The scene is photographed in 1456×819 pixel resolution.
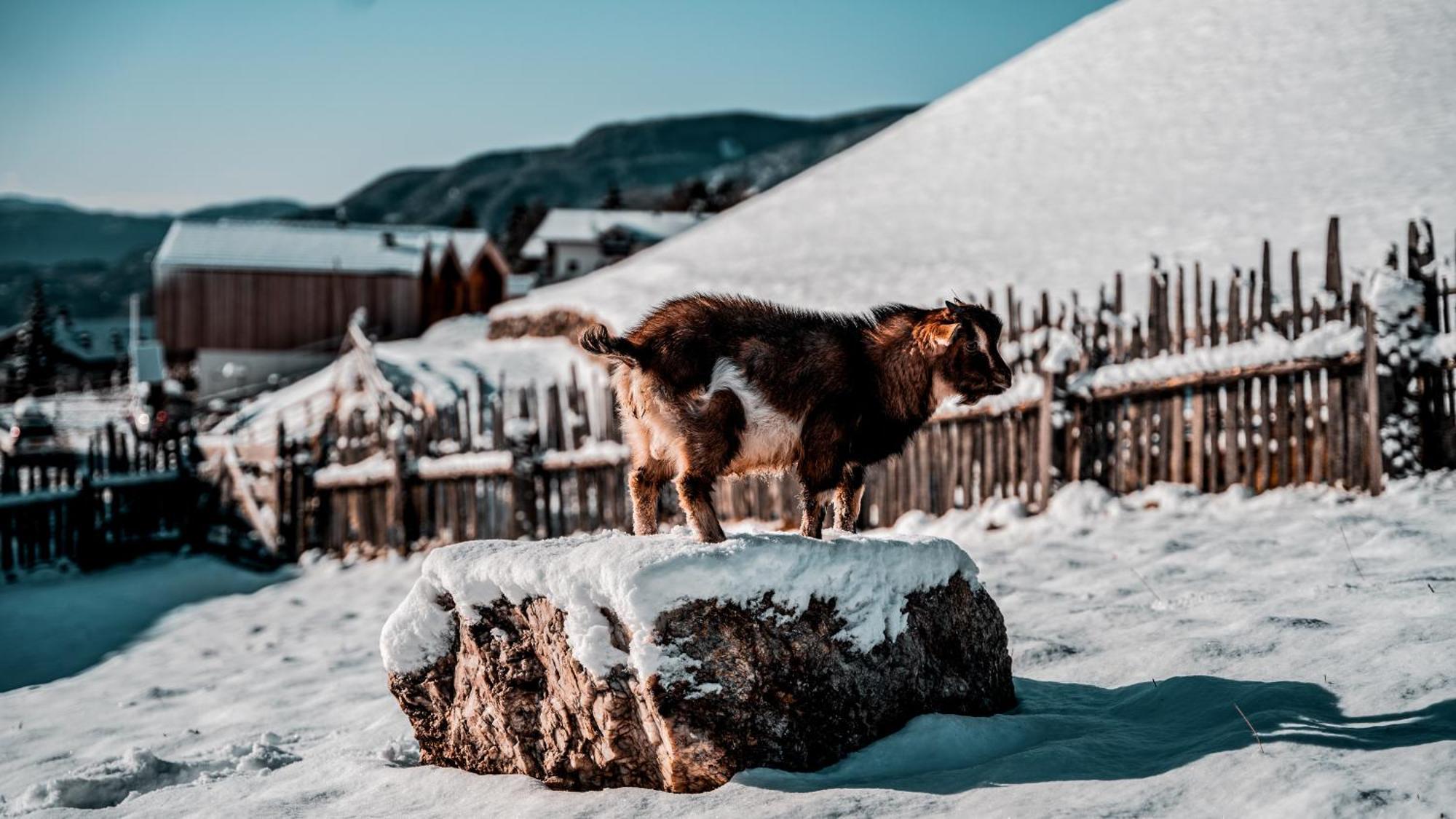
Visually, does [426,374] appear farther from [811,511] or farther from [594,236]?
[594,236]

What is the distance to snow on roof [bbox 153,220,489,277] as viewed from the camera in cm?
4625

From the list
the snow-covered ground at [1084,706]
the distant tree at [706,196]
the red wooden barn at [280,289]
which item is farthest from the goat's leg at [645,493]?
the distant tree at [706,196]

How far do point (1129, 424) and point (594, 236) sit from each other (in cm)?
6538

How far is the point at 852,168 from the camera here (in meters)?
33.8

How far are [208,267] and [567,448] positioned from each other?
40.9m

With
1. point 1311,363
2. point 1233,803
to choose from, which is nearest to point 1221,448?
point 1311,363

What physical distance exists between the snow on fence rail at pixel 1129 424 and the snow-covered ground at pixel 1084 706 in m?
0.29

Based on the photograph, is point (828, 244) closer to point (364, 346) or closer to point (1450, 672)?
point (364, 346)

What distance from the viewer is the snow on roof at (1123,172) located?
749 inches

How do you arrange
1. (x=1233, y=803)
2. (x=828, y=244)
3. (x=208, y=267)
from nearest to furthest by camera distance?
(x=1233, y=803)
(x=828, y=244)
(x=208, y=267)

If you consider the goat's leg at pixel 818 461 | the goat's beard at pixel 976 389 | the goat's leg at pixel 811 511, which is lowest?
the goat's leg at pixel 811 511

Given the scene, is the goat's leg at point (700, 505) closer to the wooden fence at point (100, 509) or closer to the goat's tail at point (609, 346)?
the goat's tail at point (609, 346)

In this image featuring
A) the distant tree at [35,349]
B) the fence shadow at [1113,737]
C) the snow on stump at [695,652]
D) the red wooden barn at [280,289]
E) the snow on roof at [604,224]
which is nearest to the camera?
the fence shadow at [1113,737]

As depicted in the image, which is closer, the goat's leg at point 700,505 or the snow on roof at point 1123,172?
the goat's leg at point 700,505
